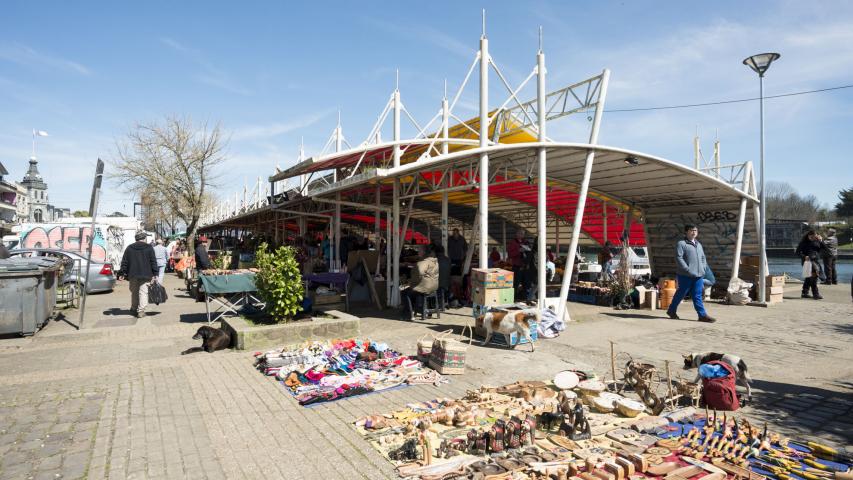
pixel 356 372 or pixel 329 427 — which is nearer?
pixel 329 427

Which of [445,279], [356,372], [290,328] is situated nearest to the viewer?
[356,372]

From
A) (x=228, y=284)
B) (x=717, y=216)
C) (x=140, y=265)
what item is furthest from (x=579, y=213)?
(x=140, y=265)

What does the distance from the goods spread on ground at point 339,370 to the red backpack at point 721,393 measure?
2.79 m

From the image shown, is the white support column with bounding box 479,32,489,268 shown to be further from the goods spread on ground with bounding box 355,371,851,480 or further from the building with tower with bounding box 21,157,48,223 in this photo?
the building with tower with bounding box 21,157,48,223

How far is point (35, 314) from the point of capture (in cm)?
832

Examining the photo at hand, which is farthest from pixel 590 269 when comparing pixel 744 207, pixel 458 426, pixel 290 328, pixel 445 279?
pixel 458 426

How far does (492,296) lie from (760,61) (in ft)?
32.0

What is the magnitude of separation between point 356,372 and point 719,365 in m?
4.03

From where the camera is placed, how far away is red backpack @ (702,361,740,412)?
15.1 ft

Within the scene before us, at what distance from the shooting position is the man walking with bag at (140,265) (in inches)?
392

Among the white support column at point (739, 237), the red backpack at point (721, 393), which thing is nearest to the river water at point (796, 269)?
the white support column at point (739, 237)

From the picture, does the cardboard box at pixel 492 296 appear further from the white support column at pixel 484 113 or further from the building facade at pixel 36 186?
the building facade at pixel 36 186

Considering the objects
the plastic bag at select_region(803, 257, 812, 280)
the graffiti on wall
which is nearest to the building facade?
the graffiti on wall

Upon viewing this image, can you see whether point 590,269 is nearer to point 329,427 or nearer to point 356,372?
point 356,372
